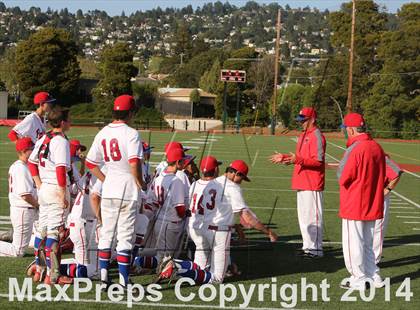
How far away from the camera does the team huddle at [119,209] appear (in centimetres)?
740

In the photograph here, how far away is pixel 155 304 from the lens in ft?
23.2

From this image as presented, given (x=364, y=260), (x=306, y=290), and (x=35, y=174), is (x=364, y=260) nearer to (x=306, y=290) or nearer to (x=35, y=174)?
(x=306, y=290)

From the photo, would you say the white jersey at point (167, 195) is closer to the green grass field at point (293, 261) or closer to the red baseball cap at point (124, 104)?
the green grass field at point (293, 261)

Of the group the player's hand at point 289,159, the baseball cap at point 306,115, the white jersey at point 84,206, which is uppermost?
the baseball cap at point 306,115

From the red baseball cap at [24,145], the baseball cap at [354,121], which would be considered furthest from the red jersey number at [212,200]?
the red baseball cap at [24,145]

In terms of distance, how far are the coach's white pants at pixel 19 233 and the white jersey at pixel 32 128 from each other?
4.21ft

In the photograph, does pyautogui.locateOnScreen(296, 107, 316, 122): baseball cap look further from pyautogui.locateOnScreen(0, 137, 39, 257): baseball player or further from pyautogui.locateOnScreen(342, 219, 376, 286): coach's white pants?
pyautogui.locateOnScreen(0, 137, 39, 257): baseball player

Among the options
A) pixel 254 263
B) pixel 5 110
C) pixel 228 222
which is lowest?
pixel 5 110

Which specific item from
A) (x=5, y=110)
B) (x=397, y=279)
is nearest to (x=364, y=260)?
(x=397, y=279)

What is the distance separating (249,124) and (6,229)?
4325cm

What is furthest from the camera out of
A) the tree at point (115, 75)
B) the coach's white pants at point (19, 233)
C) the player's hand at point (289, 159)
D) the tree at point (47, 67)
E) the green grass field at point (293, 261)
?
the tree at point (47, 67)

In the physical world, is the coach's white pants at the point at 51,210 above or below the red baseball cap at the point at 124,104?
below

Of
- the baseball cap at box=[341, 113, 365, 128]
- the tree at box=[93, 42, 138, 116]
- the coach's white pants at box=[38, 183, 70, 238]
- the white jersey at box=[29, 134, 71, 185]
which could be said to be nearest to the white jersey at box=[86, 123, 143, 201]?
the white jersey at box=[29, 134, 71, 185]

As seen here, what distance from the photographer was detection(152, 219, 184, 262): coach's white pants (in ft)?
28.5
